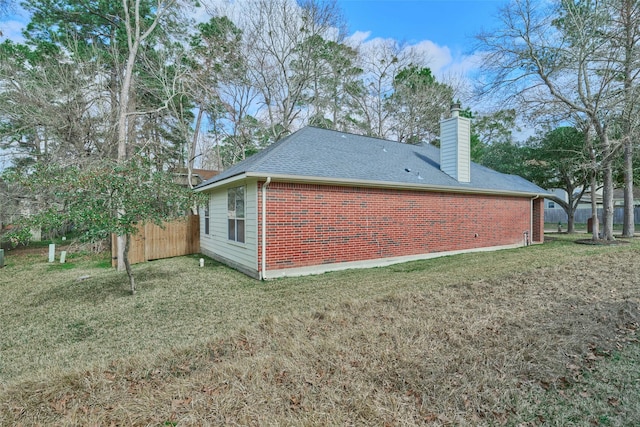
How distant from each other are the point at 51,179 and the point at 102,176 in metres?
0.79

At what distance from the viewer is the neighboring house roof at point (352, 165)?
Result: 296 inches

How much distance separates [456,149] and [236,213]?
8223 mm

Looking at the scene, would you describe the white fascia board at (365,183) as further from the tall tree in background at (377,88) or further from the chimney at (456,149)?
the tall tree in background at (377,88)

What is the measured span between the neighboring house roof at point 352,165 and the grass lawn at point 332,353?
279cm

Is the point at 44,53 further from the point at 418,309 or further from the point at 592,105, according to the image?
the point at 592,105

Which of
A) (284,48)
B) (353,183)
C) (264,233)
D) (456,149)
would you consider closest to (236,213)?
(264,233)

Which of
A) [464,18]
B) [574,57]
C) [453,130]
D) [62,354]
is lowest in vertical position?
[62,354]

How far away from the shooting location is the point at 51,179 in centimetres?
521

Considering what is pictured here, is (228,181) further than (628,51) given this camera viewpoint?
No

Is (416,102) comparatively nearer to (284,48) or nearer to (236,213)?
(284,48)

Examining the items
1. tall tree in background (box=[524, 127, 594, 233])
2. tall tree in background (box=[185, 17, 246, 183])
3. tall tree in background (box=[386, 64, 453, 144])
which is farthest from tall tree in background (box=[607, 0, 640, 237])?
tall tree in background (box=[185, 17, 246, 183])

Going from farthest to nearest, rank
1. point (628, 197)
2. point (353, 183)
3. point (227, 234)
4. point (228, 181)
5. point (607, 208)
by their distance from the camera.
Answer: point (628, 197) < point (607, 208) < point (227, 234) < point (353, 183) < point (228, 181)

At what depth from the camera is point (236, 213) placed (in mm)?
8500

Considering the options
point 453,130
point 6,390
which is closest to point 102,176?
point 6,390
